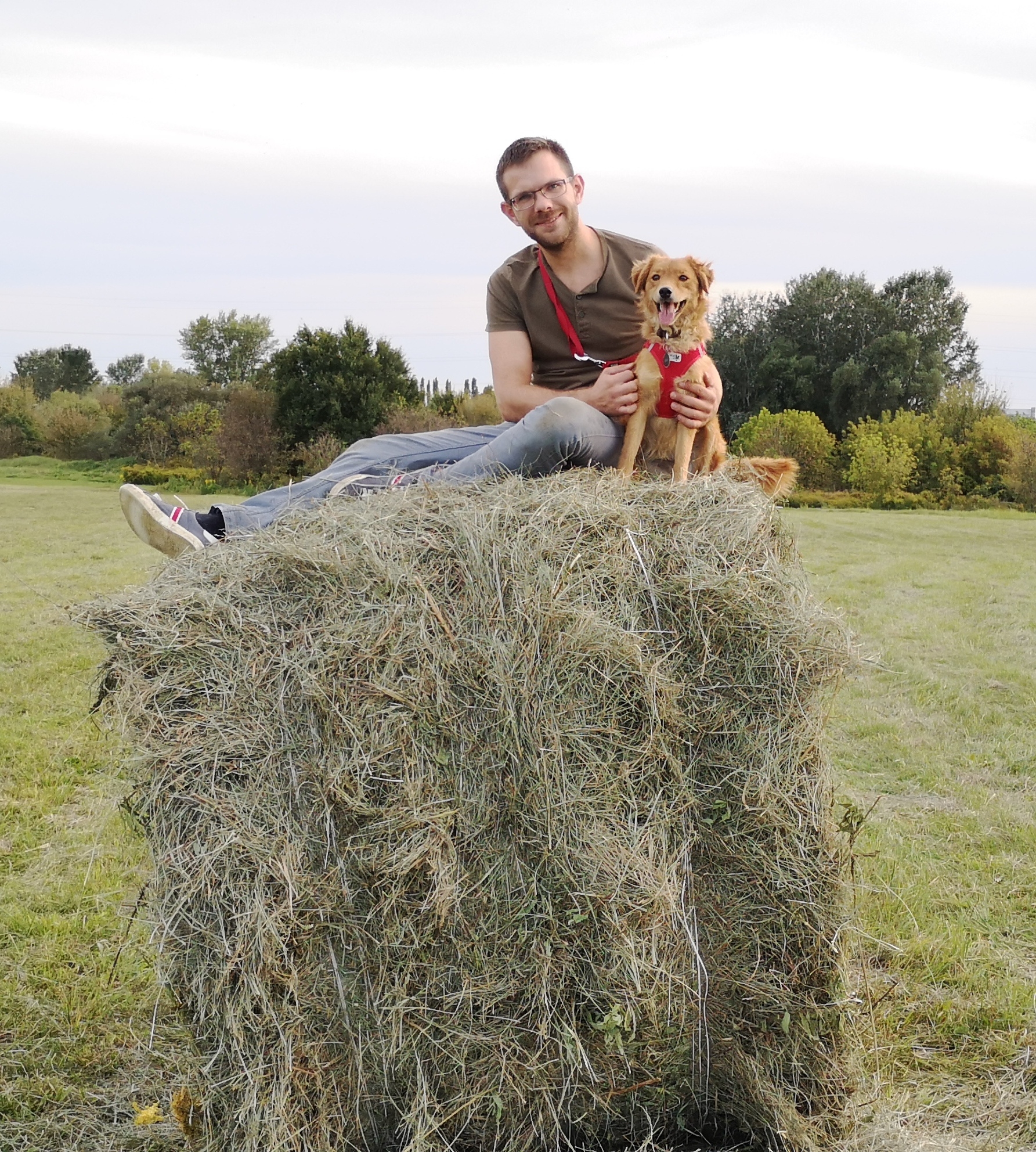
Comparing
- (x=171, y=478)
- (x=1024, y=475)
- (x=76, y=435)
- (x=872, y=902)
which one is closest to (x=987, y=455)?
(x=1024, y=475)

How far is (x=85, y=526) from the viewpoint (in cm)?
2016

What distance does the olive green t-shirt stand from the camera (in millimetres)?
4824

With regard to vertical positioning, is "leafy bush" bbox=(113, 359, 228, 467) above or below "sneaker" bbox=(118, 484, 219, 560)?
above

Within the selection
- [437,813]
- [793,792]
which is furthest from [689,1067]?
[437,813]

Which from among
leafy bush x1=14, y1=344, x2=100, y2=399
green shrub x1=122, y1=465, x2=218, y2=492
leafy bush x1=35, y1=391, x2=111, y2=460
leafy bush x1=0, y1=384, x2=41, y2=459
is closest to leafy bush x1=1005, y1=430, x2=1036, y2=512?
green shrub x1=122, y1=465, x2=218, y2=492

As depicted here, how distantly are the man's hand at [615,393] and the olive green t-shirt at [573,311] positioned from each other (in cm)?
54

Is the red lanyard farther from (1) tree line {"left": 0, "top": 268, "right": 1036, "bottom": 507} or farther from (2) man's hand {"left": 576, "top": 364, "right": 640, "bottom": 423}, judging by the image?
(1) tree line {"left": 0, "top": 268, "right": 1036, "bottom": 507}

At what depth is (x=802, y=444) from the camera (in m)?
33.9

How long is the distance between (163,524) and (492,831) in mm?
1935

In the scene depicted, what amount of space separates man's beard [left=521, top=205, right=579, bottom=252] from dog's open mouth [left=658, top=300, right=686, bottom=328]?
30.0 inches

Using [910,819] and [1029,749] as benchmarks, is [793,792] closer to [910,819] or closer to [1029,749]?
[910,819]

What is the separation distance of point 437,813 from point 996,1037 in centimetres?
250

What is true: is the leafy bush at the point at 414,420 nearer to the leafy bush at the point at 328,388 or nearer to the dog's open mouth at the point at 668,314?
the leafy bush at the point at 328,388

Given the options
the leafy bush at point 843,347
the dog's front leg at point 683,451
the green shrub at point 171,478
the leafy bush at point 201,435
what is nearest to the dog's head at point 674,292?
the dog's front leg at point 683,451
